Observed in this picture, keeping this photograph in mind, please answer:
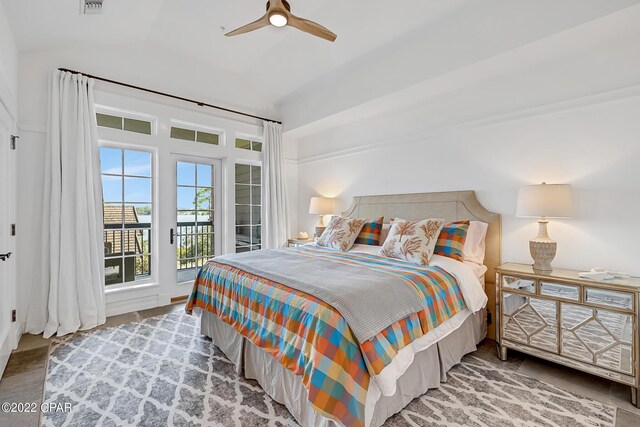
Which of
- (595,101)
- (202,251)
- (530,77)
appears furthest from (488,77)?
(202,251)

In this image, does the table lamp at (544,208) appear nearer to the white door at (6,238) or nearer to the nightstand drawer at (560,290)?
the nightstand drawer at (560,290)

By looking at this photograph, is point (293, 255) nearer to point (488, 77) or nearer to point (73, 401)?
point (73, 401)

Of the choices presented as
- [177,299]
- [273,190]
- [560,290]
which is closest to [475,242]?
[560,290]

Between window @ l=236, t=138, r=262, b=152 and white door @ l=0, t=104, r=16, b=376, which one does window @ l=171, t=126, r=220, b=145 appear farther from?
white door @ l=0, t=104, r=16, b=376

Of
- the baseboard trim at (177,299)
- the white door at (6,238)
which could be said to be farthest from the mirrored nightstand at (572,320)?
the white door at (6,238)

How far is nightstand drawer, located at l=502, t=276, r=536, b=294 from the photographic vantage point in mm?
2320

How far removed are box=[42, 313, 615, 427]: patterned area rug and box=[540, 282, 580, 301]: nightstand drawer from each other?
0.64 meters

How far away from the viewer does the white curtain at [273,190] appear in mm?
4820

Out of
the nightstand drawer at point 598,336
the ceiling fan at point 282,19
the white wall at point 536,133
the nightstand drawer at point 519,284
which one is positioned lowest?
the nightstand drawer at point 598,336

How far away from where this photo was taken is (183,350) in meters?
2.64

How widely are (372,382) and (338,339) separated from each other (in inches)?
11.8

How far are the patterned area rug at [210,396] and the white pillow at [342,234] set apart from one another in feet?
5.12

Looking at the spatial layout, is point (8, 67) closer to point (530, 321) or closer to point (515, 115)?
point (515, 115)

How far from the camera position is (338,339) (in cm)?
148
